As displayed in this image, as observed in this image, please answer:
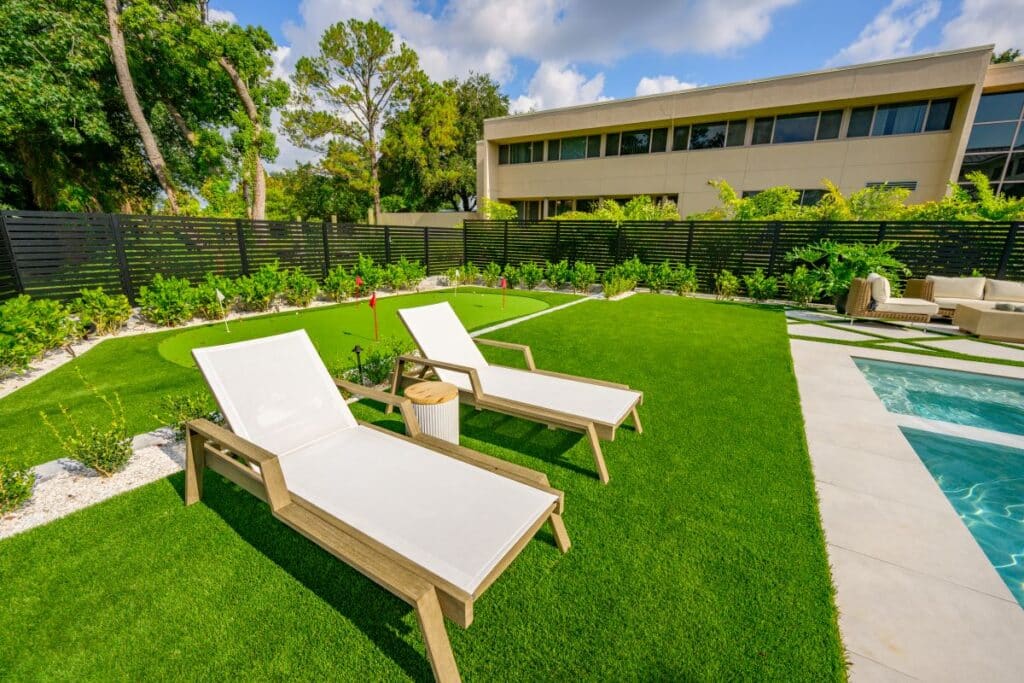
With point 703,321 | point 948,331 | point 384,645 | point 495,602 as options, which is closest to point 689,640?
point 495,602

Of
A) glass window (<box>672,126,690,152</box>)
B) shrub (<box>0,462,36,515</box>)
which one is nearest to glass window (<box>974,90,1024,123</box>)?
glass window (<box>672,126,690,152</box>)

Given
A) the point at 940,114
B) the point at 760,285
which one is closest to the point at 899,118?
the point at 940,114

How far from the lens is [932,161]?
1520 cm

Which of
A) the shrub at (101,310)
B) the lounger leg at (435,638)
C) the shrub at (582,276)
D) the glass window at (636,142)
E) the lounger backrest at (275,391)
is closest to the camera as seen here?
the lounger leg at (435,638)

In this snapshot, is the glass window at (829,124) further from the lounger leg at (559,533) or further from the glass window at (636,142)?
the lounger leg at (559,533)

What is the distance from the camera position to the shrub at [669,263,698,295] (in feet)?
40.8

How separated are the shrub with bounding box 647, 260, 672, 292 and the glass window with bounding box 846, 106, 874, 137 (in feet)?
36.3

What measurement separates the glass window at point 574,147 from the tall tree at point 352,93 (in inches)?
476

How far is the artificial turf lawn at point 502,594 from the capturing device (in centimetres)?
175

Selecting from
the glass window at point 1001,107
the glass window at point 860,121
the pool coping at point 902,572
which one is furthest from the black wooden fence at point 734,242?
the glass window at point 1001,107

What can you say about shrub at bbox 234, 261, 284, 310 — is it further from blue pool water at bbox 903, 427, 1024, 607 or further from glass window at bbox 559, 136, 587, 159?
glass window at bbox 559, 136, 587, 159

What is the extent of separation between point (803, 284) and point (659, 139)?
12.2m

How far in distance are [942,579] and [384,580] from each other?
9.84 feet

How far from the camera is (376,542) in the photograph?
5.99 feet
